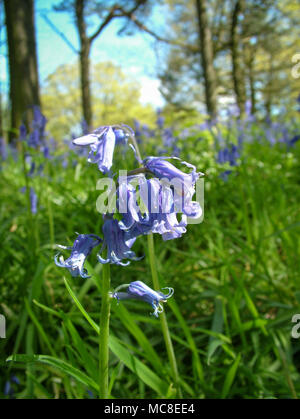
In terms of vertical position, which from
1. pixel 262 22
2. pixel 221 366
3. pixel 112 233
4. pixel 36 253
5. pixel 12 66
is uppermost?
pixel 262 22

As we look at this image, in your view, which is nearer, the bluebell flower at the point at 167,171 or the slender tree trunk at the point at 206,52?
the bluebell flower at the point at 167,171

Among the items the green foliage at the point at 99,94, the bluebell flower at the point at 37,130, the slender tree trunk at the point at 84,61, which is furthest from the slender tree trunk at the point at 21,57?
the green foliage at the point at 99,94

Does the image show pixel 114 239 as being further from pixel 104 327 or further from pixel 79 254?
pixel 104 327

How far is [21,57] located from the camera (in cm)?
627

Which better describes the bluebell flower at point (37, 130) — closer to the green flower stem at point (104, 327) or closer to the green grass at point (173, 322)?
the green grass at point (173, 322)

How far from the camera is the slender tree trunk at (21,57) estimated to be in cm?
591

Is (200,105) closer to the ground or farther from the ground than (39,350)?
farther from the ground

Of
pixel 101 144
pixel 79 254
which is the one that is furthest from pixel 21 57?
pixel 79 254

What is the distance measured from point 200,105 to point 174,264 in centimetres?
3069

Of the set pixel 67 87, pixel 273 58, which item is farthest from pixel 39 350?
pixel 67 87

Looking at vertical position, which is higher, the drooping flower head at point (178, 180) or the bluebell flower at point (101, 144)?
the bluebell flower at point (101, 144)

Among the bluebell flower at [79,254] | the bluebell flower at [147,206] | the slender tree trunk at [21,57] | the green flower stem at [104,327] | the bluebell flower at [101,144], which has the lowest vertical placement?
the green flower stem at [104,327]

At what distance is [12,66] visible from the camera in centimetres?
601

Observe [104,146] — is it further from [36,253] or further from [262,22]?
[262,22]
